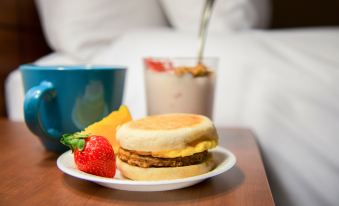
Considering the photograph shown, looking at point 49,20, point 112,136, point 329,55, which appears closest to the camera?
point 112,136

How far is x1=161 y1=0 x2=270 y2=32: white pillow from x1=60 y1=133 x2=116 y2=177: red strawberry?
2.46ft

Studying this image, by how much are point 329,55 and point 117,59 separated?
519mm

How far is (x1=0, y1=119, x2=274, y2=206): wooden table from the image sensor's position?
0.39 metres

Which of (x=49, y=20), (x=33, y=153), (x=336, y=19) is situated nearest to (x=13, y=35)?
(x=49, y=20)

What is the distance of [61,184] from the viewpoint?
0.45m

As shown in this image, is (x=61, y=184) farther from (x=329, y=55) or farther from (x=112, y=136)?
(x=329, y=55)

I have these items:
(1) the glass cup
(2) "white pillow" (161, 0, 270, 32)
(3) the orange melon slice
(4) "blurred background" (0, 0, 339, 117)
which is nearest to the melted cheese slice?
(3) the orange melon slice

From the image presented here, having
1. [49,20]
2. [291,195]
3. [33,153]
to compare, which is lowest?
[291,195]

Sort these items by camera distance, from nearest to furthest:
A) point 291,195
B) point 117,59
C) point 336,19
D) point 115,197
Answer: point 115,197 < point 291,195 < point 117,59 < point 336,19

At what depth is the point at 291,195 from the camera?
0.74 meters

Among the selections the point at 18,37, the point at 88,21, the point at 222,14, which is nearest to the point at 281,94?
the point at 222,14

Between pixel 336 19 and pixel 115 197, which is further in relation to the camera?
pixel 336 19

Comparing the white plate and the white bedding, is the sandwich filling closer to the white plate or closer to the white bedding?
the white plate

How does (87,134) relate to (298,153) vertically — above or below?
above
